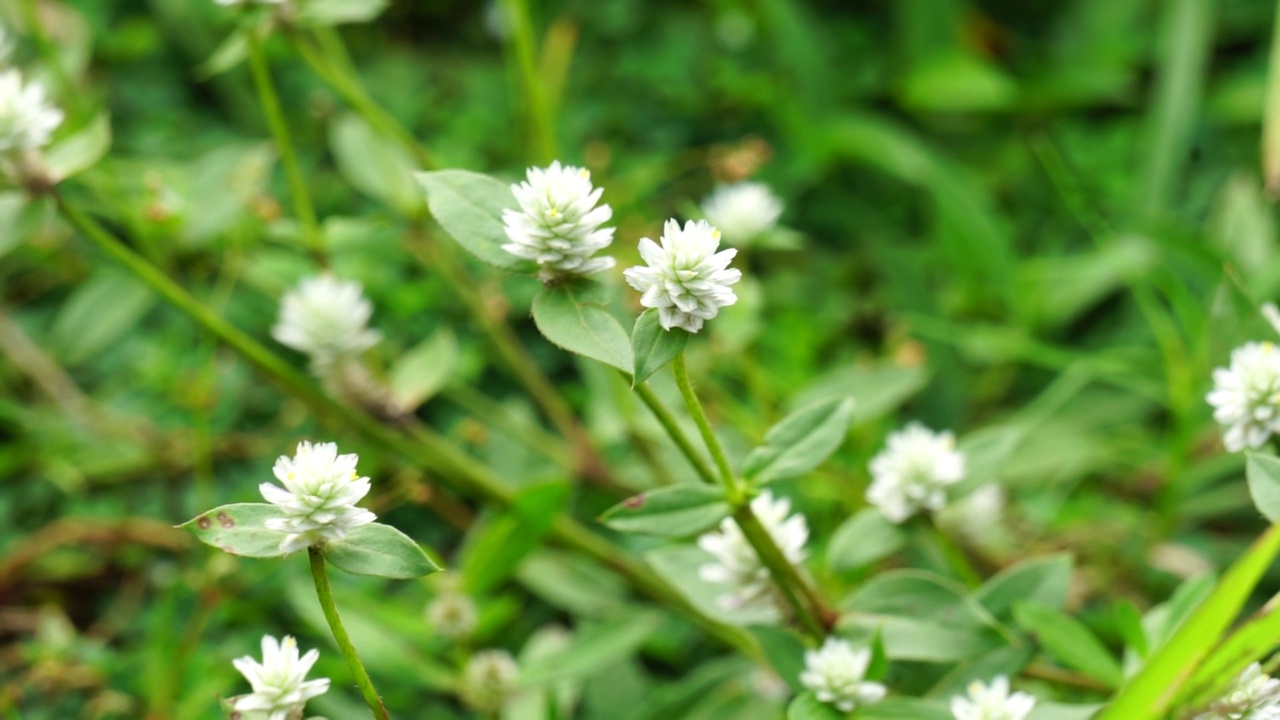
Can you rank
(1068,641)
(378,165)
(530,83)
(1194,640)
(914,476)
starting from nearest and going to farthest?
(1194,640) → (1068,641) → (914,476) → (530,83) → (378,165)

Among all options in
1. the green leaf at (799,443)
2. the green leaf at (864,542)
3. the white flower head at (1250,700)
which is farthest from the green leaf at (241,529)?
the white flower head at (1250,700)

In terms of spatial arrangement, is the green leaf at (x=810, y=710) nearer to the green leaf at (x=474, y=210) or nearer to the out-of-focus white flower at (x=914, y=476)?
the out-of-focus white flower at (x=914, y=476)

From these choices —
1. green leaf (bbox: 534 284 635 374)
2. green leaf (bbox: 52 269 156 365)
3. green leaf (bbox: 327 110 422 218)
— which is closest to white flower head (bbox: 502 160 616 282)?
green leaf (bbox: 534 284 635 374)

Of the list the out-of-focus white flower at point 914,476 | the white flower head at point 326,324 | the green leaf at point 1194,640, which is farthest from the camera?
the white flower head at point 326,324

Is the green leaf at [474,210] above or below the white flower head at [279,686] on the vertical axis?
above

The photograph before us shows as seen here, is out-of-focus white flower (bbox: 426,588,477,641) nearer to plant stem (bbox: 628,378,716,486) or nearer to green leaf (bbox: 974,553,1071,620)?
plant stem (bbox: 628,378,716,486)

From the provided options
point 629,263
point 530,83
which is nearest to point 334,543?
point 530,83

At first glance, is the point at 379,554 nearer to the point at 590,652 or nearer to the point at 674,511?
the point at 674,511
